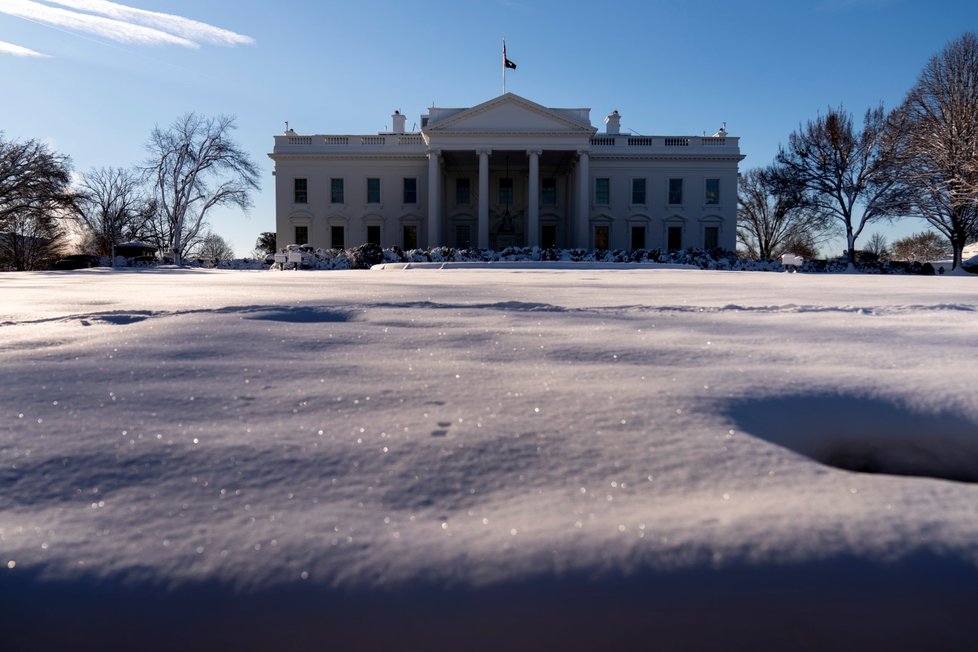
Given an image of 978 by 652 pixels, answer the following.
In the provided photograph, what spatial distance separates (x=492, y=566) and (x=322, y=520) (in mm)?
291

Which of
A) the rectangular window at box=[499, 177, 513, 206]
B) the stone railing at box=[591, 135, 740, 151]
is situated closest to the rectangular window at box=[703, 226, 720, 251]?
the stone railing at box=[591, 135, 740, 151]

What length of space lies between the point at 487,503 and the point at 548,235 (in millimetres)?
37085

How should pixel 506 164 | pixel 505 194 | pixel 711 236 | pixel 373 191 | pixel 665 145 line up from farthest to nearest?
pixel 505 194 → pixel 711 236 → pixel 373 191 → pixel 665 145 → pixel 506 164

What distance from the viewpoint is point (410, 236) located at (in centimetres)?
3697

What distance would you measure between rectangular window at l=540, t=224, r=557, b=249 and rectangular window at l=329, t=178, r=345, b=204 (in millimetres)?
13354

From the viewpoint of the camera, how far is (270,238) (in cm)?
5481

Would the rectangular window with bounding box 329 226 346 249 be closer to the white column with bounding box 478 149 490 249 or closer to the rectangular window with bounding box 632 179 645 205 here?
the white column with bounding box 478 149 490 249

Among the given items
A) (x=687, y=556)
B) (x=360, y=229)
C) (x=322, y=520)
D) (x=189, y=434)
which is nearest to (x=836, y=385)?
(x=687, y=556)

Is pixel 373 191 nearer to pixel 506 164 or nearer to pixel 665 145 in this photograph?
pixel 506 164

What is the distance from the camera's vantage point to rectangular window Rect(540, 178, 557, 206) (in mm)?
37412

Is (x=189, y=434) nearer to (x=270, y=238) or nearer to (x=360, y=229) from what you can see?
(x=360, y=229)

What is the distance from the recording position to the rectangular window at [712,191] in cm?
3647

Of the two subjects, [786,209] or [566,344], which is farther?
[786,209]

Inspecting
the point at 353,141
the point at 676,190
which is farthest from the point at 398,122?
the point at 676,190
